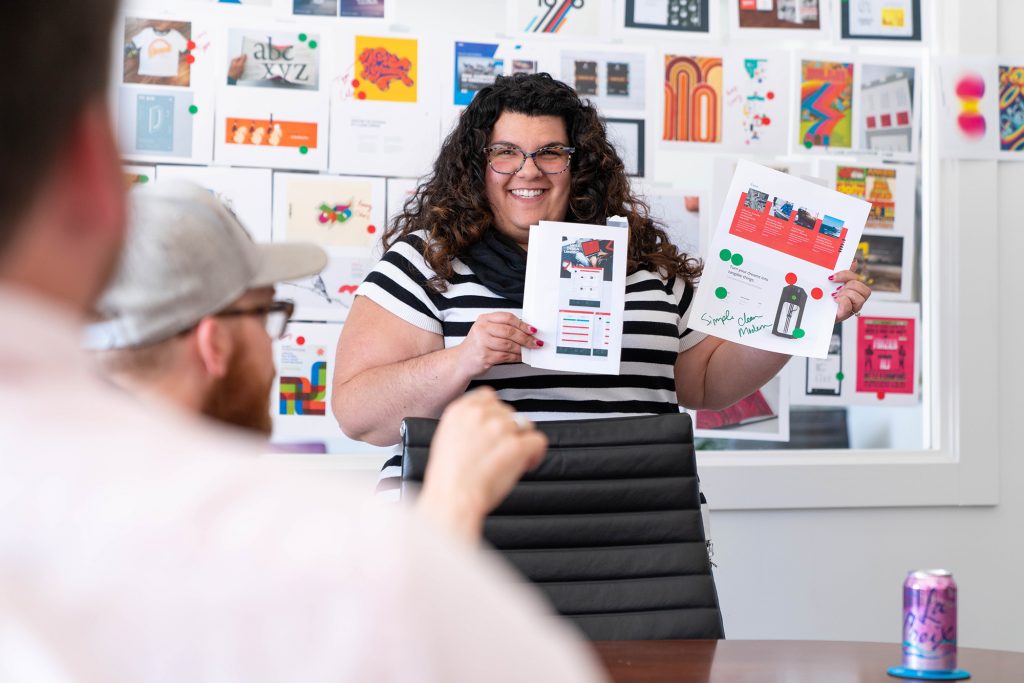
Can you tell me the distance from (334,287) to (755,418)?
3.55 feet

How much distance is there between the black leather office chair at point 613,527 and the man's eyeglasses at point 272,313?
53 cm

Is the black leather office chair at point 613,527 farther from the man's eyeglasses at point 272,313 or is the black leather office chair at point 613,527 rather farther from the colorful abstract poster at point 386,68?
the colorful abstract poster at point 386,68

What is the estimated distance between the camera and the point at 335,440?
256cm

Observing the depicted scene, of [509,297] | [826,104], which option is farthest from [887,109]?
[509,297]

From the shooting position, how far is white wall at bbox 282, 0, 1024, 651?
268 cm

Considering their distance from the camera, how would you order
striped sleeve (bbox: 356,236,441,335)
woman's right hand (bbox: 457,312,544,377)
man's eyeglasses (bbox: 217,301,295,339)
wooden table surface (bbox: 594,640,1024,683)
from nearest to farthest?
man's eyeglasses (bbox: 217,301,295,339) < wooden table surface (bbox: 594,640,1024,683) < woman's right hand (bbox: 457,312,544,377) < striped sleeve (bbox: 356,236,441,335)

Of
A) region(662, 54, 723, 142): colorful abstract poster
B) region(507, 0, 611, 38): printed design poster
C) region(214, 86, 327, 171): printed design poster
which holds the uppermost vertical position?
region(507, 0, 611, 38): printed design poster

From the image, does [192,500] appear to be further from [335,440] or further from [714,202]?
[714,202]

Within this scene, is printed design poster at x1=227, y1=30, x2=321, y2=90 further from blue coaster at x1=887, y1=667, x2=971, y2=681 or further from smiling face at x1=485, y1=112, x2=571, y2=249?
blue coaster at x1=887, y1=667, x2=971, y2=681

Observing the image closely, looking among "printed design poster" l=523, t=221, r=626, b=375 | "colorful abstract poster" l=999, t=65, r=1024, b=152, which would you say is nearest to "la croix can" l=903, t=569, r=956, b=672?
"printed design poster" l=523, t=221, r=626, b=375

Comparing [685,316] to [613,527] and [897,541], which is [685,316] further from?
[897,541]

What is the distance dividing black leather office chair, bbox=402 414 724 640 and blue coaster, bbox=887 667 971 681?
1.13ft

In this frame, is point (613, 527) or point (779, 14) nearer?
point (613, 527)

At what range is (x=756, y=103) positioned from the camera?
2.75 meters
